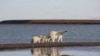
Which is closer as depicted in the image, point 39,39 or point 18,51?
point 18,51

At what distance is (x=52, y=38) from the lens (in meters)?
21.8

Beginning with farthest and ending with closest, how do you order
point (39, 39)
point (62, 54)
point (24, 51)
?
point (39, 39) < point (24, 51) < point (62, 54)

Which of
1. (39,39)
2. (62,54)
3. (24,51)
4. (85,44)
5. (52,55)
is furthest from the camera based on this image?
(39,39)

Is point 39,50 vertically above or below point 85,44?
below

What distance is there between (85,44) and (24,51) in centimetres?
777

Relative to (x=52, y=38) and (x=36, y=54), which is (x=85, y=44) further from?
(x=52, y=38)

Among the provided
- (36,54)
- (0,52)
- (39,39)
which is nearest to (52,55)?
(36,54)

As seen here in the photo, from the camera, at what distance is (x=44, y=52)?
17.8 meters

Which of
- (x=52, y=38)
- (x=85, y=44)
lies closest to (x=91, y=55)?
(x=52, y=38)

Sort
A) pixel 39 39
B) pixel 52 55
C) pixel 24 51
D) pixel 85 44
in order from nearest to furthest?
pixel 85 44, pixel 52 55, pixel 24 51, pixel 39 39

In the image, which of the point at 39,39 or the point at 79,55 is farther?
the point at 39,39

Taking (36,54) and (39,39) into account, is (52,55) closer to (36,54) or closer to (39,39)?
(36,54)

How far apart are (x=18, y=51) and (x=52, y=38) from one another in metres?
3.29

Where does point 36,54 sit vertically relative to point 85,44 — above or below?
below
